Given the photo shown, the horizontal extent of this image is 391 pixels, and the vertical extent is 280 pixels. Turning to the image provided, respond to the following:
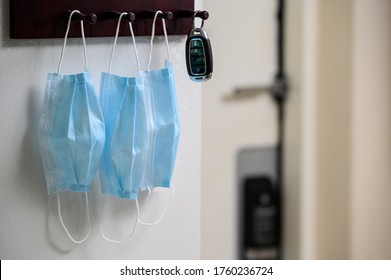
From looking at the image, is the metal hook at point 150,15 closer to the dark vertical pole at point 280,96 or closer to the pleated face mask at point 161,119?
the pleated face mask at point 161,119

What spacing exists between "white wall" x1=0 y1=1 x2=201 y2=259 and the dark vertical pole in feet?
2.53

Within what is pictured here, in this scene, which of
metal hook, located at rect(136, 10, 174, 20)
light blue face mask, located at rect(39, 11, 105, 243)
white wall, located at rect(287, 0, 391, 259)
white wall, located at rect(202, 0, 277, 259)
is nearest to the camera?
light blue face mask, located at rect(39, 11, 105, 243)

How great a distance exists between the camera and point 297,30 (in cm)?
231

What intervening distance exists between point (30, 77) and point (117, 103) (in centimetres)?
17

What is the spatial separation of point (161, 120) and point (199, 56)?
143 mm

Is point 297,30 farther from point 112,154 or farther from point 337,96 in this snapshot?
point 112,154

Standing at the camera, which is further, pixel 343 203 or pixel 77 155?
pixel 343 203

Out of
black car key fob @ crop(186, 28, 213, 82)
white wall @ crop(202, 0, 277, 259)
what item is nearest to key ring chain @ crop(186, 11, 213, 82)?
black car key fob @ crop(186, 28, 213, 82)

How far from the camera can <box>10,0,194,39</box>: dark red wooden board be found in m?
1.41

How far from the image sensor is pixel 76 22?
1454 mm

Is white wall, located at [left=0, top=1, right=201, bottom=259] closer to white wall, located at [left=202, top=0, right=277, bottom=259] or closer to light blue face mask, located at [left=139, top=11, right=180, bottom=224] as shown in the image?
light blue face mask, located at [left=139, top=11, right=180, bottom=224]

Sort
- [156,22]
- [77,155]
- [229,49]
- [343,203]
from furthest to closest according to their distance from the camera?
[343,203] → [229,49] → [156,22] → [77,155]

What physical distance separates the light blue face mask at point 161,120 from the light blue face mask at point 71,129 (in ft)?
0.34

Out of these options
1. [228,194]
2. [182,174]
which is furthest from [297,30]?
[182,174]
